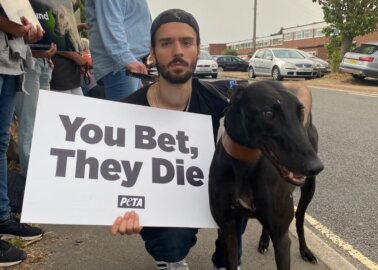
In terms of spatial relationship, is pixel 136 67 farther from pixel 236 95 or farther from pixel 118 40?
pixel 236 95

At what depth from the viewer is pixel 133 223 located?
93.0 inches

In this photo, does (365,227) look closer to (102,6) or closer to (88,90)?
(102,6)

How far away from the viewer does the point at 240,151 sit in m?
2.18

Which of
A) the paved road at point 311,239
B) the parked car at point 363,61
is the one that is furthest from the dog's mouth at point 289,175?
the parked car at point 363,61

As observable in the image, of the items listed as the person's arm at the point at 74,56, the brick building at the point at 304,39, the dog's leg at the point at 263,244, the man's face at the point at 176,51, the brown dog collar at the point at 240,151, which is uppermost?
the brick building at the point at 304,39

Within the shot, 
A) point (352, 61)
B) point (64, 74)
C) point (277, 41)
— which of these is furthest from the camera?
point (277, 41)

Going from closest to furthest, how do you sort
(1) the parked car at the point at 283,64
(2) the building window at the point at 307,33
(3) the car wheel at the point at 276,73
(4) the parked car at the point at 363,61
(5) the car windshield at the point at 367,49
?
1. (4) the parked car at the point at 363,61
2. (5) the car windshield at the point at 367,49
3. (1) the parked car at the point at 283,64
4. (3) the car wheel at the point at 276,73
5. (2) the building window at the point at 307,33

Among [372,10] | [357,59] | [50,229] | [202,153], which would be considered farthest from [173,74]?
[372,10]

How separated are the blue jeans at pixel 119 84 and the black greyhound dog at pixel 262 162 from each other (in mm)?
1293

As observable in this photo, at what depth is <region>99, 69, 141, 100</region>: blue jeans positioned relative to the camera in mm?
3434

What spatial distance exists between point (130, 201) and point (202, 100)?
86 centimetres

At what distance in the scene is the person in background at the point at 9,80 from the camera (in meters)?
2.75

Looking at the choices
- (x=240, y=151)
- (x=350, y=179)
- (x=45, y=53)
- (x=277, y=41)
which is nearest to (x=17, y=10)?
(x=45, y=53)

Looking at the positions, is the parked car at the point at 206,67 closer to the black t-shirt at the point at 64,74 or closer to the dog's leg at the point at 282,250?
the black t-shirt at the point at 64,74
